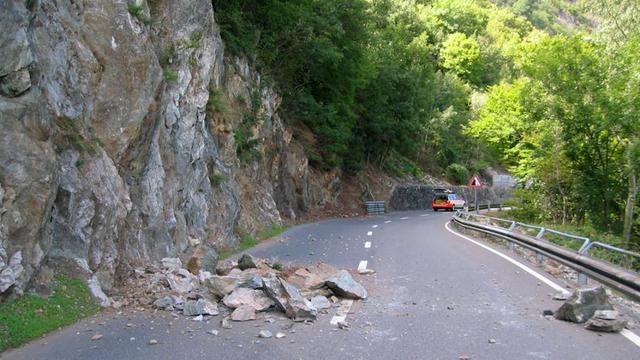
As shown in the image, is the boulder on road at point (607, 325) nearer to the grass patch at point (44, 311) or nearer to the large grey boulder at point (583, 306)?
the large grey boulder at point (583, 306)

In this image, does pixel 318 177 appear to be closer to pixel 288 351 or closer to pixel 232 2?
pixel 232 2

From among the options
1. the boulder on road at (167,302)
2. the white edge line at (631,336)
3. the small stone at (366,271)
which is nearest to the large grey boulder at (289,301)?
the boulder on road at (167,302)

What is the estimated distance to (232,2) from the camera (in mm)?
24672

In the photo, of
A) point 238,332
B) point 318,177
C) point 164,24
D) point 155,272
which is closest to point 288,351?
point 238,332

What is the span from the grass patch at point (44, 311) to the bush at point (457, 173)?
2310 inches

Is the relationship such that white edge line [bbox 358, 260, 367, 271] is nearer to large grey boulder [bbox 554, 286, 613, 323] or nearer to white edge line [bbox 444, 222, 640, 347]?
white edge line [bbox 444, 222, 640, 347]

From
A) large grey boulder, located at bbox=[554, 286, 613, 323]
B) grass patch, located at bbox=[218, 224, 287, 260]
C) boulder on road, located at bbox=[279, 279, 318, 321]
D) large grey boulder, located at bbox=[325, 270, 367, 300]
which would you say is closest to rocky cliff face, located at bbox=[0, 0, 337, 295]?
grass patch, located at bbox=[218, 224, 287, 260]

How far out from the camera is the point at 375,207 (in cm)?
4278

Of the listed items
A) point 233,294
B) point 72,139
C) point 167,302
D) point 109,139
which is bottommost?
point 167,302

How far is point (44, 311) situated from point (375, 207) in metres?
36.4

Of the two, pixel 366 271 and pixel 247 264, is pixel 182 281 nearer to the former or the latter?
pixel 247 264

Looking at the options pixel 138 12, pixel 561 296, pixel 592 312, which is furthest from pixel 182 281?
pixel 138 12

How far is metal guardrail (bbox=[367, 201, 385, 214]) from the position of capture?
42.2 metres

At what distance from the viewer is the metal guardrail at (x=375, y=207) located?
42175 mm
